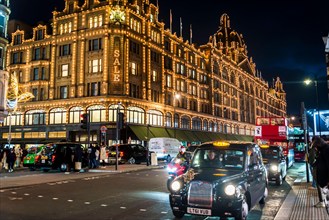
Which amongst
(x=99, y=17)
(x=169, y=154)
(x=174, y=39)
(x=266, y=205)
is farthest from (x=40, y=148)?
(x=174, y=39)

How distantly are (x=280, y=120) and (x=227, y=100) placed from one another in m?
44.5

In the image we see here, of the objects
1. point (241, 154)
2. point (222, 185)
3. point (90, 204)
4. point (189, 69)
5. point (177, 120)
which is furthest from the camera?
point (189, 69)

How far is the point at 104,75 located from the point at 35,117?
1395cm

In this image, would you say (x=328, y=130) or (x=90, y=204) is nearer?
(x=90, y=204)

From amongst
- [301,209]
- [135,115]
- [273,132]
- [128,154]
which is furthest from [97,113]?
[301,209]

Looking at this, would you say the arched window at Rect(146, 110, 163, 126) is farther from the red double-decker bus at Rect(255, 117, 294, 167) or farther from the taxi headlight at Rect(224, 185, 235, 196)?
the taxi headlight at Rect(224, 185, 235, 196)

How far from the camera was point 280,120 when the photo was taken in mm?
30281

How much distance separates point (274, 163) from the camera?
15.5 m

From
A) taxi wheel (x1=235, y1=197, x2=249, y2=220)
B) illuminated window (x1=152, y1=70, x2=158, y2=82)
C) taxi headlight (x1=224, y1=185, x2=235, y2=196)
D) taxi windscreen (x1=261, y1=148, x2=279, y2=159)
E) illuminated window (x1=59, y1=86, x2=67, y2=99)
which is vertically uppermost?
illuminated window (x1=152, y1=70, x2=158, y2=82)

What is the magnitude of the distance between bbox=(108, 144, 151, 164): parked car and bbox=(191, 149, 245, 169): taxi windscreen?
909 inches

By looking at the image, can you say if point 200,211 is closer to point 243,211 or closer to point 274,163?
point 243,211

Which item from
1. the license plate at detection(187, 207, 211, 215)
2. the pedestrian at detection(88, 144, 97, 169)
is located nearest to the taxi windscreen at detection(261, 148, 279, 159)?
the license plate at detection(187, 207, 211, 215)

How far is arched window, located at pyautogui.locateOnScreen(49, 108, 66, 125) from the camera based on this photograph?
4562 cm

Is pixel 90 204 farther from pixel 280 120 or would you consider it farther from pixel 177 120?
pixel 177 120
